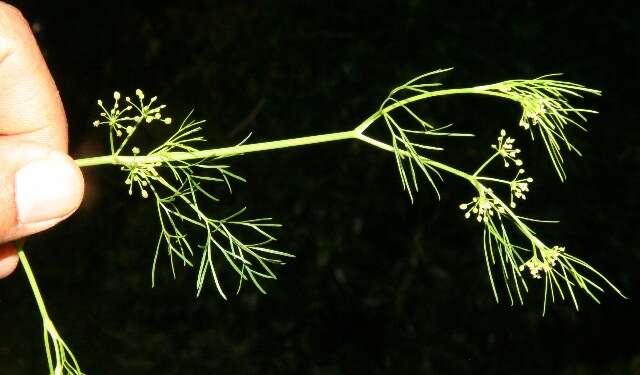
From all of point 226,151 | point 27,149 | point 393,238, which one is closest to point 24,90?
point 27,149

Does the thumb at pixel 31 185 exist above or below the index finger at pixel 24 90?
below

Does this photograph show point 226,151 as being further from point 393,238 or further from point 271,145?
point 393,238

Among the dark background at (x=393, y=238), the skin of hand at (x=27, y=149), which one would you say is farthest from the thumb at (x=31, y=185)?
the dark background at (x=393, y=238)

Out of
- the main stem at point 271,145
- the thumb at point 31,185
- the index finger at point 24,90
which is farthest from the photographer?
the index finger at point 24,90

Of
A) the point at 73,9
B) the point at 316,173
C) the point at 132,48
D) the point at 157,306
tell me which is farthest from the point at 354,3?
the point at 157,306

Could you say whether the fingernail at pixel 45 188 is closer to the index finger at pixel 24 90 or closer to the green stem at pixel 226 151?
the green stem at pixel 226 151

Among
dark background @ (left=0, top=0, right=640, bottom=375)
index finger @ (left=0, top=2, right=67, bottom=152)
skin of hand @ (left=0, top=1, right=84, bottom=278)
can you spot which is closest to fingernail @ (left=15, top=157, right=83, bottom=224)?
skin of hand @ (left=0, top=1, right=84, bottom=278)

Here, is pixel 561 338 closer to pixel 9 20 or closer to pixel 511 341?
pixel 511 341
